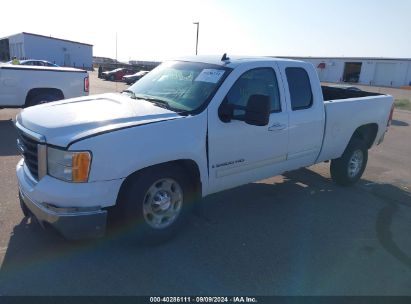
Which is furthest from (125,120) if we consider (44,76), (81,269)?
(44,76)

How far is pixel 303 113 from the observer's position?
5.11 m

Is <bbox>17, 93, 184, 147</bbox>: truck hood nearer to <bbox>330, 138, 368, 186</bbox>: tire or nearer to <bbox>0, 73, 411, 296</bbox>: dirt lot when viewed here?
<bbox>0, 73, 411, 296</bbox>: dirt lot

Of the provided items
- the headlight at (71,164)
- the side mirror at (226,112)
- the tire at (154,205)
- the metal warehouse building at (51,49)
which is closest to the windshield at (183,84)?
the side mirror at (226,112)

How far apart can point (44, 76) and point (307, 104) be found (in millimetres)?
7717

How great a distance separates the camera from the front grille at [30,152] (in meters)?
3.54

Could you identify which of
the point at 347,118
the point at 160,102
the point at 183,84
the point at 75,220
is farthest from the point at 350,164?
the point at 75,220

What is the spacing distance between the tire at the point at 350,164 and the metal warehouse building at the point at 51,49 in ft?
213

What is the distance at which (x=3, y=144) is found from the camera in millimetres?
8086

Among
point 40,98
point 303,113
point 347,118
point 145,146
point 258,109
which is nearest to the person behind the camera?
point 145,146

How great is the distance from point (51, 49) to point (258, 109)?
2716 inches

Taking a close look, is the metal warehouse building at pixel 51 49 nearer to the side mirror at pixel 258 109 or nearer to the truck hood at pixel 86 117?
the truck hood at pixel 86 117

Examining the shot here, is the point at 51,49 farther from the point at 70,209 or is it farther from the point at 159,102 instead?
the point at 70,209

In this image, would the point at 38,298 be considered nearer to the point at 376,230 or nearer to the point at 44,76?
the point at 376,230

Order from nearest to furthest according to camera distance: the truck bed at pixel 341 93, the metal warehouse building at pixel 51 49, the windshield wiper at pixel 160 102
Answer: the windshield wiper at pixel 160 102
the truck bed at pixel 341 93
the metal warehouse building at pixel 51 49
